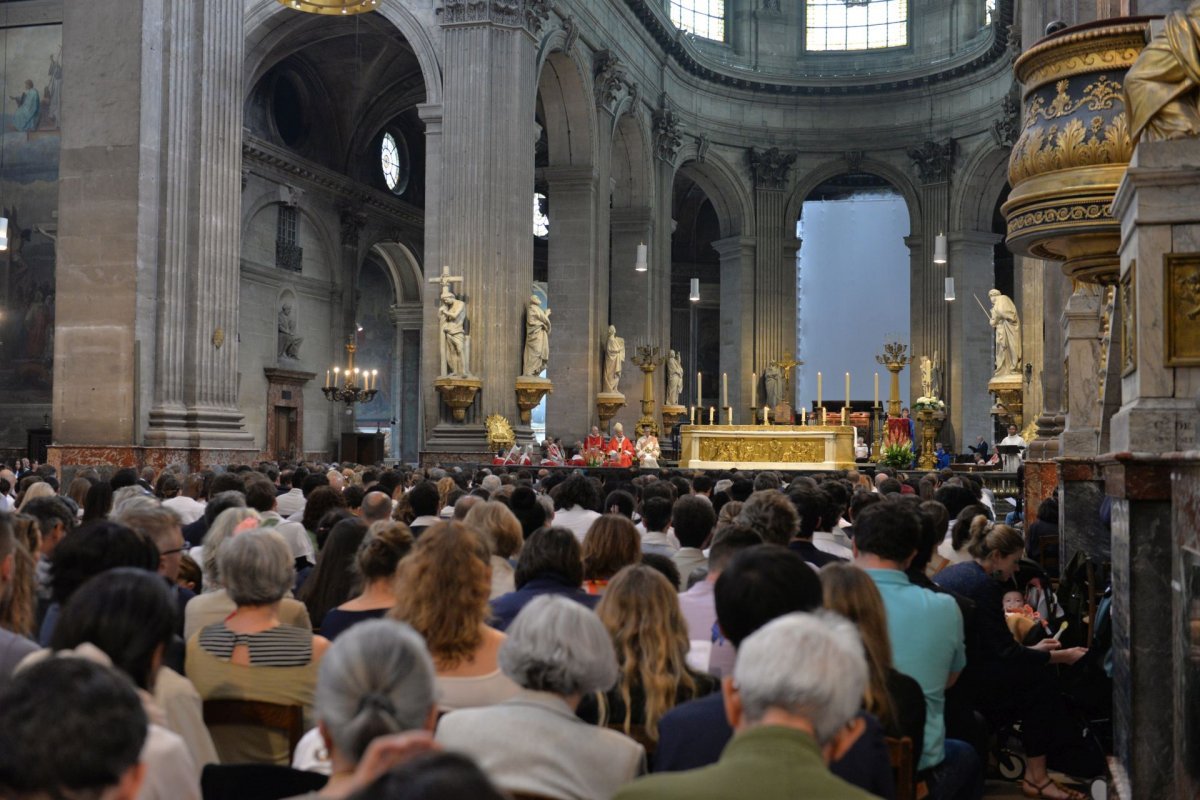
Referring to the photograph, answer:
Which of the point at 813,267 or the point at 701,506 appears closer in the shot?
the point at 701,506

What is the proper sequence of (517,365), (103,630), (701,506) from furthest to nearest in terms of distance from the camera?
(517,365)
(701,506)
(103,630)

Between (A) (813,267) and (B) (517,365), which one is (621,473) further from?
(A) (813,267)

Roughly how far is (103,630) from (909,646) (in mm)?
2677

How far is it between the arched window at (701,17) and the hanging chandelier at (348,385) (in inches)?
561

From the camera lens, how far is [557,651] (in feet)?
10.1

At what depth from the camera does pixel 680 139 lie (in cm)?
3622

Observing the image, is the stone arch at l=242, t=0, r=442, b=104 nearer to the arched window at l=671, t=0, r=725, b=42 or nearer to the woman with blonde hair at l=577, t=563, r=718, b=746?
the arched window at l=671, t=0, r=725, b=42

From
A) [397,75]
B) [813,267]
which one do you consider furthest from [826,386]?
[397,75]

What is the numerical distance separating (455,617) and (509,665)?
0.94 m

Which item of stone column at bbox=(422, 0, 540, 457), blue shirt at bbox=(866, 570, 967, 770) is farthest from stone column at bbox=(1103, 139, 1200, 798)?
stone column at bbox=(422, 0, 540, 457)

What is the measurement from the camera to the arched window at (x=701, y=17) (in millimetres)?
39031

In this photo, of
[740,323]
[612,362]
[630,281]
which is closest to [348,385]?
[612,362]

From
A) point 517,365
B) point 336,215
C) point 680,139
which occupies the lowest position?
point 517,365

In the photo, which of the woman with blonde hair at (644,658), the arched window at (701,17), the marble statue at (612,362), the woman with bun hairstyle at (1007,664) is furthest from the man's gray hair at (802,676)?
the arched window at (701,17)
